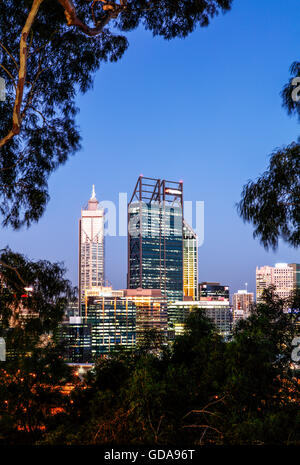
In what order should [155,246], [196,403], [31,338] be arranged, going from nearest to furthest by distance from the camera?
[196,403], [31,338], [155,246]

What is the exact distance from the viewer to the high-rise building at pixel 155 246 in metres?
74.1

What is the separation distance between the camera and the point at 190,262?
86938mm

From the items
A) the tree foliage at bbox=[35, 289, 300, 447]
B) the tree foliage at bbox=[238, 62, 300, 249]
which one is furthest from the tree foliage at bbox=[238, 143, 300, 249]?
the tree foliage at bbox=[35, 289, 300, 447]

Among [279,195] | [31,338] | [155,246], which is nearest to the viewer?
[279,195]

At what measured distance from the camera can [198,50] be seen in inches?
272

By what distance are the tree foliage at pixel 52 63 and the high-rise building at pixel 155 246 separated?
6828 centimetres

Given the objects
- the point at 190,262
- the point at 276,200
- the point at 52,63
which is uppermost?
the point at 190,262

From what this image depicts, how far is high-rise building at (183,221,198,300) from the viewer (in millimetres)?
82375

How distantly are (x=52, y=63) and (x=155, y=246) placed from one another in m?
71.1

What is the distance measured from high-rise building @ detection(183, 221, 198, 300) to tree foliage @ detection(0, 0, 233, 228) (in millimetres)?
76469

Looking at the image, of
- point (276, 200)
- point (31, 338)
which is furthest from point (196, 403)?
point (31, 338)

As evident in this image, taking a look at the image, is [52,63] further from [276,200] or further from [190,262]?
[190,262]
